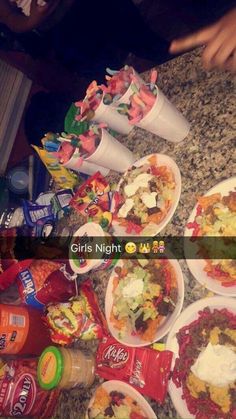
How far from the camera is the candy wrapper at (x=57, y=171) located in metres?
1.65

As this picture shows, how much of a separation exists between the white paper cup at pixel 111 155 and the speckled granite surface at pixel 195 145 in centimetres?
9

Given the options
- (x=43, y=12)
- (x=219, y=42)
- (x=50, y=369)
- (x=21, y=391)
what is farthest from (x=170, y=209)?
(x=43, y=12)

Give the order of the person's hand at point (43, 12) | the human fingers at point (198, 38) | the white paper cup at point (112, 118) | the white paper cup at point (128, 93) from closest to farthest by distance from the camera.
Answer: the human fingers at point (198, 38) → the white paper cup at point (128, 93) → the white paper cup at point (112, 118) → the person's hand at point (43, 12)

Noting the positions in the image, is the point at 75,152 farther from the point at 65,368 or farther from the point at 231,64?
the point at 65,368

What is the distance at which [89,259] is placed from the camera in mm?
1417

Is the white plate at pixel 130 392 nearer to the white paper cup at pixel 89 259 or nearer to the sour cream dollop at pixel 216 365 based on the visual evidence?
the sour cream dollop at pixel 216 365

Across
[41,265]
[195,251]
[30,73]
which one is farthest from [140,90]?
[30,73]

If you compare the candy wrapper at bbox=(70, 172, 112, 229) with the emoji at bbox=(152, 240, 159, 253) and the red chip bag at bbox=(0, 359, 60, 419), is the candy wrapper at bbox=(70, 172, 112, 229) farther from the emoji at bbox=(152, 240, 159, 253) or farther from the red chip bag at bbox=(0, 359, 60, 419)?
the red chip bag at bbox=(0, 359, 60, 419)

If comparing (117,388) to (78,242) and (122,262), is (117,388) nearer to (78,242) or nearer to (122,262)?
(122,262)

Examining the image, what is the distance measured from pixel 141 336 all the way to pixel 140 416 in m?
0.23

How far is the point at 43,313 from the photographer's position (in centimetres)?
146

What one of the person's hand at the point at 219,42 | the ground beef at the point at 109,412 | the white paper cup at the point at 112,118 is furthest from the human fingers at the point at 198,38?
the ground beef at the point at 109,412

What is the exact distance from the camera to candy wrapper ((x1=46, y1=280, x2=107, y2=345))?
4.48ft

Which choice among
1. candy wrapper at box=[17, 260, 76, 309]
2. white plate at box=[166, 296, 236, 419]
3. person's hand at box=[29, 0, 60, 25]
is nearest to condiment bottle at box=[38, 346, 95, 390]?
candy wrapper at box=[17, 260, 76, 309]
